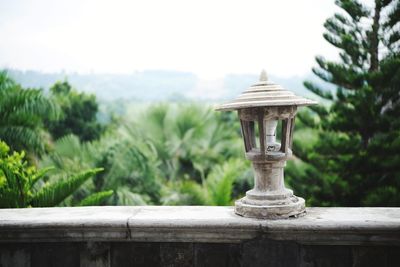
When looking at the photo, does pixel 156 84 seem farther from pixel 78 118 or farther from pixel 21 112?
pixel 21 112

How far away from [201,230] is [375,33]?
263 inches

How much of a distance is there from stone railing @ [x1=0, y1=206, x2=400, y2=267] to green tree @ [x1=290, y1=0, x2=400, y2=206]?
5300mm

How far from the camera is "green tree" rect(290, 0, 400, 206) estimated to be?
7.62 m

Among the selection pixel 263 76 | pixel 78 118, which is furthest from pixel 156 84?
pixel 263 76

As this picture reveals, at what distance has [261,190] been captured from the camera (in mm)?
2771

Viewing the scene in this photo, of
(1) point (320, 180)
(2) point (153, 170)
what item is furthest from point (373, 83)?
(2) point (153, 170)

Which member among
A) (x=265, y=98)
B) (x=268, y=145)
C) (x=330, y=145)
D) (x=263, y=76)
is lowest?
(x=330, y=145)

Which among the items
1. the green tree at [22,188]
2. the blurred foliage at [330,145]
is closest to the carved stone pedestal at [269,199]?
the green tree at [22,188]

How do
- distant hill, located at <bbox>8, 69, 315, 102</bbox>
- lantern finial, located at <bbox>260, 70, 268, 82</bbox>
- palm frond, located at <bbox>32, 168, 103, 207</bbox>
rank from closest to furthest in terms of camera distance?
lantern finial, located at <bbox>260, 70, 268, 82</bbox>
palm frond, located at <bbox>32, 168, 103, 207</bbox>
distant hill, located at <bbox>8, 69, 315, 102</bbox>

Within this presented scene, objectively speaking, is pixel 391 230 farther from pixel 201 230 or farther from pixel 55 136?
pixel 55 136

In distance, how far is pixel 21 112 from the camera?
8.01 metres

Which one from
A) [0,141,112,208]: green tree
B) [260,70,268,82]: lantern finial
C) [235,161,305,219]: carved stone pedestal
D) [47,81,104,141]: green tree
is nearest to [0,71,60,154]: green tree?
[0,141,112,208]: green tree

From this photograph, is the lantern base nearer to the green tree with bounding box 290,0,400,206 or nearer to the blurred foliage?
the blurred foliage

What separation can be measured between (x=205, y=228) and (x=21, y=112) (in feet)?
21.6
